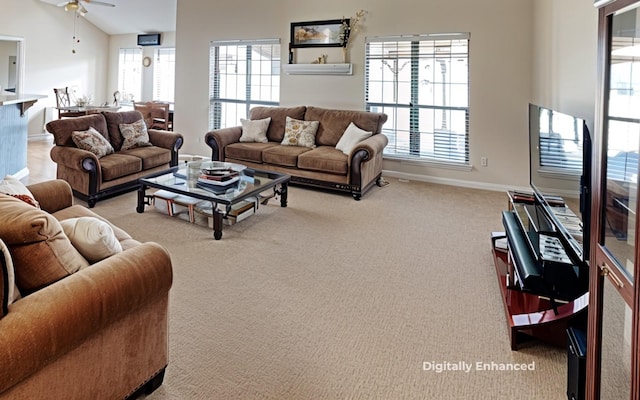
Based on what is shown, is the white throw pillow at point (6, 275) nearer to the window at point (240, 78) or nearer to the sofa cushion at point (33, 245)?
the sofa cushion at point (33, 245)

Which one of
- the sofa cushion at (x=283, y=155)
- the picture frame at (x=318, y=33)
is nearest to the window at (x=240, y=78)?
the picture frame at (x=318, y=33)

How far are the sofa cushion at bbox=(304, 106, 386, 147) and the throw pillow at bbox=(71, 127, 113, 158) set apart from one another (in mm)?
2732

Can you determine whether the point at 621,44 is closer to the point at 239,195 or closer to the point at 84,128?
the point at 239,195

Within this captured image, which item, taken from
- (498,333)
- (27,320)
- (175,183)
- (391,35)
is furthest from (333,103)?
(27,320)

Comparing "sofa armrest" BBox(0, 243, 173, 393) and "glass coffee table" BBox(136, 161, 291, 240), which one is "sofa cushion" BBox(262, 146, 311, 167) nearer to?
"glass coffee table" BBox(136, 161, 291, 240)

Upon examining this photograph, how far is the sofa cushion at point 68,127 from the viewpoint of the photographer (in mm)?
4543

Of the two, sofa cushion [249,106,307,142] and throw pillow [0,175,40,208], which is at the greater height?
sofa cushion [249,106,307,142]

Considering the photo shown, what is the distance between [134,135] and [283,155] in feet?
6.44

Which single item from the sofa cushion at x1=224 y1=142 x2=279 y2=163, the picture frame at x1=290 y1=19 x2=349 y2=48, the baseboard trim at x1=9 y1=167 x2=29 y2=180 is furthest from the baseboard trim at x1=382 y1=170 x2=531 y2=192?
the baseboard trim at x1=9 y1=167 x2=29 y2=180

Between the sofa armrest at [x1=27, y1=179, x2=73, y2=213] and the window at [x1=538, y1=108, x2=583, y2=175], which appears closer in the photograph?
the window at [x1=538, y1=108, x2=583, y2=175]

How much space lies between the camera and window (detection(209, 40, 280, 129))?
682 centimetres

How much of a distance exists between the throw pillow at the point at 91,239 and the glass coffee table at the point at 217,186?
5.96 feet

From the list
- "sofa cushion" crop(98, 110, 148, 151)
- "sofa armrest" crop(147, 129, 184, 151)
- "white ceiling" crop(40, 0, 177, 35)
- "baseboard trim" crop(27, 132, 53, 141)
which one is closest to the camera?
"sofa cushion" crop(98, 110, 148, 151)

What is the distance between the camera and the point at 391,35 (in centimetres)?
577
